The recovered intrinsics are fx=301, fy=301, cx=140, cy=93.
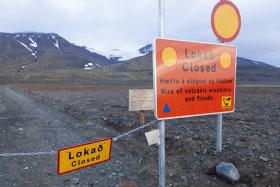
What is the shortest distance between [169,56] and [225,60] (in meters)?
1.42

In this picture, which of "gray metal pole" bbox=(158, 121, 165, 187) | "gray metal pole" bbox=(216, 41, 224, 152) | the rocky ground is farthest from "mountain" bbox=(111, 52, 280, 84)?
"gray metal pole" bbox=(158, 121, 165, 187)

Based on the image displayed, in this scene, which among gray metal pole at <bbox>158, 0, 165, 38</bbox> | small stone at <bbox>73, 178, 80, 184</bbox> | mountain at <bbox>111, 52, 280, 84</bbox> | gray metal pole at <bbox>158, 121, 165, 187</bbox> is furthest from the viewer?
mountain at <bbox>111, 52, 280, 84</bbox>

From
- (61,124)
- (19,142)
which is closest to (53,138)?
(19,142)

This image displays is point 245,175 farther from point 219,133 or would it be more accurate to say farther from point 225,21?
point 225,21

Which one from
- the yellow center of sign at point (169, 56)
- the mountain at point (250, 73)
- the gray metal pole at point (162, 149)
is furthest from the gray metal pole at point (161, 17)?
the mountain at point (250, 73)

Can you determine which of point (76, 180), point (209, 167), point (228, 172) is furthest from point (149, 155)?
point (228, 172)

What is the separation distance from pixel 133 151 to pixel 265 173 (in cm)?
311

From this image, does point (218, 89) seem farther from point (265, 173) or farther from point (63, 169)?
point (63, 169)

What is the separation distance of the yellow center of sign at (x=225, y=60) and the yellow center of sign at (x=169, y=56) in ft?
3.90

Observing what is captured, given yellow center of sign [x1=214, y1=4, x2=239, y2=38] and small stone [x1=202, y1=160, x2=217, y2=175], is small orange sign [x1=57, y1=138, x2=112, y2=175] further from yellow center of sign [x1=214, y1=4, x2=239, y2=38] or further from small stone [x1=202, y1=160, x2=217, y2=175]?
yellow center of sign [x1=214, y1=4, x2=239, y2=38]

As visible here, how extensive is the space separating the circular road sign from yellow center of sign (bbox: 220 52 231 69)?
0.32 metres

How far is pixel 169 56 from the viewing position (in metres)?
4.20

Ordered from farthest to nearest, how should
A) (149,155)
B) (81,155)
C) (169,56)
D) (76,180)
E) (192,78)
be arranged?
(149,155) < (76,180) < (192,78) < (169,56) < (81,155)

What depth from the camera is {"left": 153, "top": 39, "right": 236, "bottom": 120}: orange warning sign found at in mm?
4133
